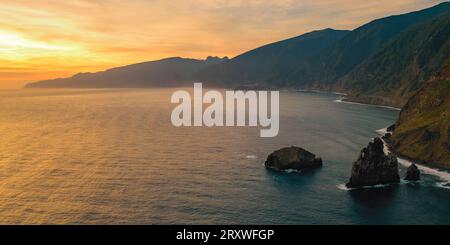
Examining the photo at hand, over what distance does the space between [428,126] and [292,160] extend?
55.9m

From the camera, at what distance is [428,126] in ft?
449

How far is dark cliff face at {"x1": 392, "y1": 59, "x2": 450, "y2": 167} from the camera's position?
404ft

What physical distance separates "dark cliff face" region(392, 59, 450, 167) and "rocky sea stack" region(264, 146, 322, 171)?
1425 inches

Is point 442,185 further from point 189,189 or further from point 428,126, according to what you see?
point 189,189

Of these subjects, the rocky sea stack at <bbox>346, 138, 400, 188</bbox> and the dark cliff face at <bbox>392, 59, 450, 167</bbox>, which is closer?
the rocky sea stack at <bbox>346, 138, 400, 188</bbox>

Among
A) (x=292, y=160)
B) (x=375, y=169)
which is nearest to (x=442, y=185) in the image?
(x=375, y=169)

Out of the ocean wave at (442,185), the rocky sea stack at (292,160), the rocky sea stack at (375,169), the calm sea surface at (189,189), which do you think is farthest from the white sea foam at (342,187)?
the ocean wave at (442,185)

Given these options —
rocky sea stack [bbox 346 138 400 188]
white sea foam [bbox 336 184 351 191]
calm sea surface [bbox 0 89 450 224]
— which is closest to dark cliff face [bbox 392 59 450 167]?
calm sea surface [bbox 0 89 450 224]

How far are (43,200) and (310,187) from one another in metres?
64.4

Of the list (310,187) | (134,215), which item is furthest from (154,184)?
(310,187)

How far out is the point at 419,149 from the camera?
12912cm

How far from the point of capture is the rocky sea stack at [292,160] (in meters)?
117

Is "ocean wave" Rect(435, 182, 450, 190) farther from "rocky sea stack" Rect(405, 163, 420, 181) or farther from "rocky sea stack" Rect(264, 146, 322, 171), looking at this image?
"rocky sea stack" Rect(264, 146, 322, 171)
